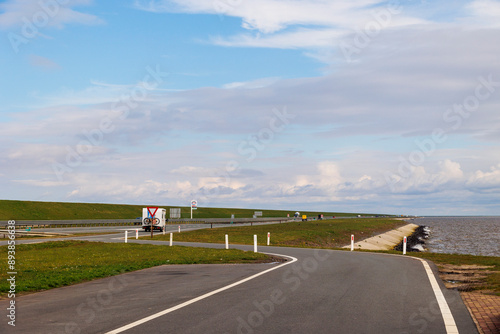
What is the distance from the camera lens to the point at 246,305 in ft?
34.1

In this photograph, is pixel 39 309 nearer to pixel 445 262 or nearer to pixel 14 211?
pixel 445 262

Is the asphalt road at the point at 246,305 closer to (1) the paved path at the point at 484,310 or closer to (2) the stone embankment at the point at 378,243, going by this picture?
(1) the paved path at the point at 484,310

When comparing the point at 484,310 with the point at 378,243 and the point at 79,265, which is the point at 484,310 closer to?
the point at 79,265

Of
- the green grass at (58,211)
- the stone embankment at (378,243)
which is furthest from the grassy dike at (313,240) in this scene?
the green grass at (58,211)

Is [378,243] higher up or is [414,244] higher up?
[378,243]

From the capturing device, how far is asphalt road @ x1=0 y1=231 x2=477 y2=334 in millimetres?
8500

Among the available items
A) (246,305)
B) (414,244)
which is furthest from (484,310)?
(414,244)

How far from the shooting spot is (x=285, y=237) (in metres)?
55.2

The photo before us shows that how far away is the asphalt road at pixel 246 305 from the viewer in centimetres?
850

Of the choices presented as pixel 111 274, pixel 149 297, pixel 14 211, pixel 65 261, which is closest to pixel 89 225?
pixel 14 211

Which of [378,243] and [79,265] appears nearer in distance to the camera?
[79,265]

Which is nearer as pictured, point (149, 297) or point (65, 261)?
point (149, 297)

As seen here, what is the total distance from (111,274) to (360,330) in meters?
10.9

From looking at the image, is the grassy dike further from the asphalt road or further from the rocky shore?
the rocky shore
